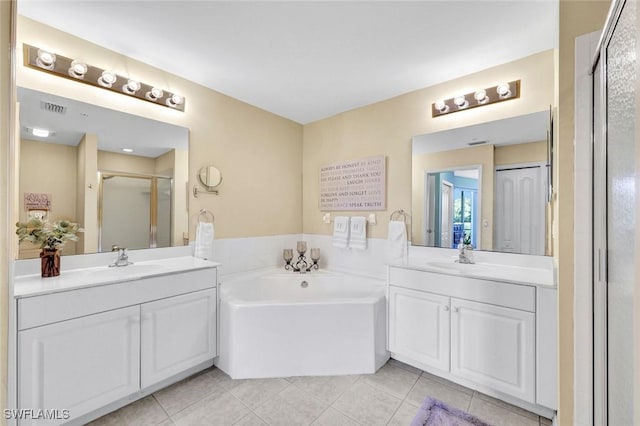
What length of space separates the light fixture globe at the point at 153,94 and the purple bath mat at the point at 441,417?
2.94 m

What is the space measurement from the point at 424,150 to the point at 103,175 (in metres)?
2.63

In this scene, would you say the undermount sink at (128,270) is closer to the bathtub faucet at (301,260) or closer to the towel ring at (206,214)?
the towel ring at (206,214)

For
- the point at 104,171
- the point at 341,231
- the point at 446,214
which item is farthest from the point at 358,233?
the point at 104,171

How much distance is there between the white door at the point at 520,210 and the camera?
6.46 feet

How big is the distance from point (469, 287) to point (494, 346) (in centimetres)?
38

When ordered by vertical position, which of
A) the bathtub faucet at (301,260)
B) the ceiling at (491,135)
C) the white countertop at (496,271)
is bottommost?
the bathtub faucet at (301,260)

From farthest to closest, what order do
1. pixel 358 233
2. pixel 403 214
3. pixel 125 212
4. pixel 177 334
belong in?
pixel 358 233 < pixel 403 214 < pixel 125 212 < pixel 177 334

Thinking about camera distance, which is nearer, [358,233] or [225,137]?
[225,137]

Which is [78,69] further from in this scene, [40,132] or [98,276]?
[98,276]

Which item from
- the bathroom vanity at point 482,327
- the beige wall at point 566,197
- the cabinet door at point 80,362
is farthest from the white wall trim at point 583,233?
the cabinet door at point 80,362

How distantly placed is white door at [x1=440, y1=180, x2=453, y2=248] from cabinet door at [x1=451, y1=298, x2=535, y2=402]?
653 millimetres

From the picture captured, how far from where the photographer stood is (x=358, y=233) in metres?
2.85

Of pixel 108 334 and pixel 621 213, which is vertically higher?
pixel 621 213

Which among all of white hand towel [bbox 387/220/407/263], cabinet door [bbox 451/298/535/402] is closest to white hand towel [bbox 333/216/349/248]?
white hand towel [bbox 387/220/407/263]
